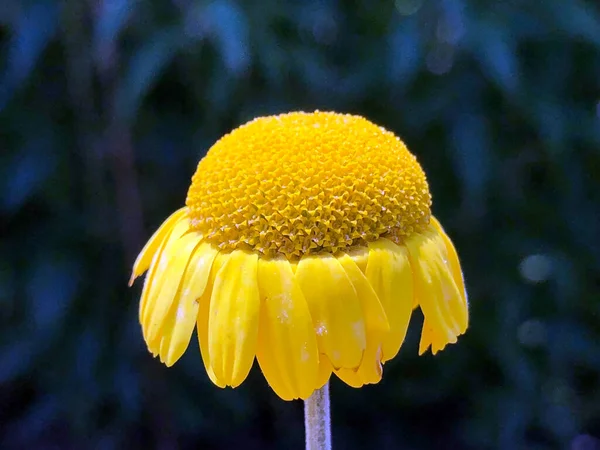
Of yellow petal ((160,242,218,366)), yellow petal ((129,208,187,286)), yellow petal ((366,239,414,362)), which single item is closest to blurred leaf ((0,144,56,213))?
yellow petal ((129,208,187,286))

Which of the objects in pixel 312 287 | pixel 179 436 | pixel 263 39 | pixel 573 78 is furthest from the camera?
pixel 179 436

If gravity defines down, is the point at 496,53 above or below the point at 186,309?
above

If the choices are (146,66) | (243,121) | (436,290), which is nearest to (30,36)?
(146,66)

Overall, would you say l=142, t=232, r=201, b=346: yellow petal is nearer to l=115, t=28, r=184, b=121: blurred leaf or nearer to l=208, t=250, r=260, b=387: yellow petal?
l=208, t=250, r=260, b=387: yellow petal

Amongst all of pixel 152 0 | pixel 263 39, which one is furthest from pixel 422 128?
pixel 152 0

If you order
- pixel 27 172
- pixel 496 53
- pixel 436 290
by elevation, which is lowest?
pixel 436 290

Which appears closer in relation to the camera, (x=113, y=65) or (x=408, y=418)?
(x=113, y=65)

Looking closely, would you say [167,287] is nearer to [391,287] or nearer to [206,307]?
[206,307]

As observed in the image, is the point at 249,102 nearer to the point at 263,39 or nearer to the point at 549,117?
the point at 263,39
